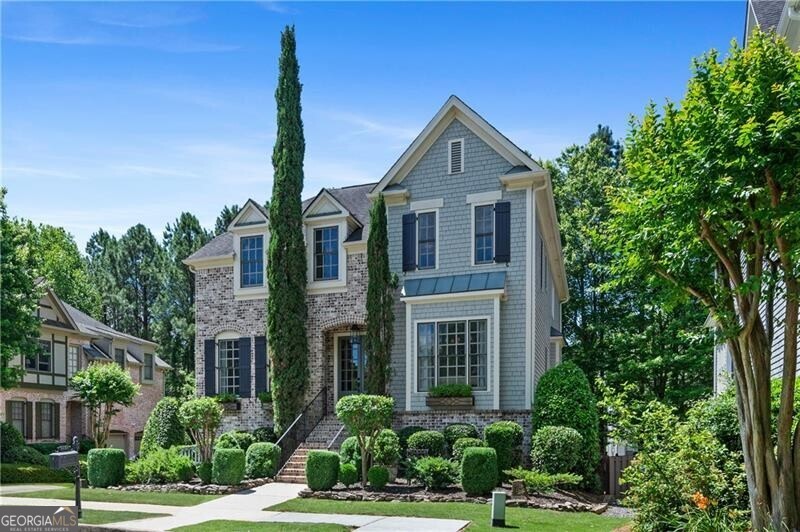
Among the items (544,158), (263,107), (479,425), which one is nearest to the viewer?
(479,425)

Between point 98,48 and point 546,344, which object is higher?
point 98,48

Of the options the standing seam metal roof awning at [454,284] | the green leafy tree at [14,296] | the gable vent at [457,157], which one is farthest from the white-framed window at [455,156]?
the green leafy tree at [14,296]

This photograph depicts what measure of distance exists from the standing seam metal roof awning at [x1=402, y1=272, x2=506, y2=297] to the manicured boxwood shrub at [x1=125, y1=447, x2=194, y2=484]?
717cm

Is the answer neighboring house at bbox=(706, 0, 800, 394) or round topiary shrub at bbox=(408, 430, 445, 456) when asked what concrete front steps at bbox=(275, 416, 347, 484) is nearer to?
round topiary shrub at bbox=(408, 430, 445, 456)

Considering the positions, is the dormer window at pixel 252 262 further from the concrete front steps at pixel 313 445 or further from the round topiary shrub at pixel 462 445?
the round topiary shrub at pixel 462 445

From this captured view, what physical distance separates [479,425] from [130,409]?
2619cm

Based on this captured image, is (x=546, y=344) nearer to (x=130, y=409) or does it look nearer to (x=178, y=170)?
(x=178, y=170)

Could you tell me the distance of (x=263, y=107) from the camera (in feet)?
74.5

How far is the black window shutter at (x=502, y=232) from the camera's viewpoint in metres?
19.7

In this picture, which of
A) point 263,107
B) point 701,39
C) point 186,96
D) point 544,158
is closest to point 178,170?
point 186,96

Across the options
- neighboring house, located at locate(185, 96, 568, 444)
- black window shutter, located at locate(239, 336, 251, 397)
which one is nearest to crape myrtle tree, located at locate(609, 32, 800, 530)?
neighboring house, located at locate(185, 96, 568, 444)

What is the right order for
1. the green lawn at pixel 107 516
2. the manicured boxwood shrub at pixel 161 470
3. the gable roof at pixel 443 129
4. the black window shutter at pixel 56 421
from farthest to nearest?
the black window shutter at pixel 56 421 → the gable roof at pixel 443 129 → the manicured boxwood shrub at pixel 161 470 → the green lawn at pixel 107 516

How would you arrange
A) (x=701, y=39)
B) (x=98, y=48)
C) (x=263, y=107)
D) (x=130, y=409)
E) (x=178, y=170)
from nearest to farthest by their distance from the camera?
(x=98, y=48) < (x=701, y=39) < (x=178, y=170) < (x=263, y=107) < (x=130, y=409)

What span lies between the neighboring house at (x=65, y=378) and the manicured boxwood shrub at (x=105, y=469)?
533 inches
